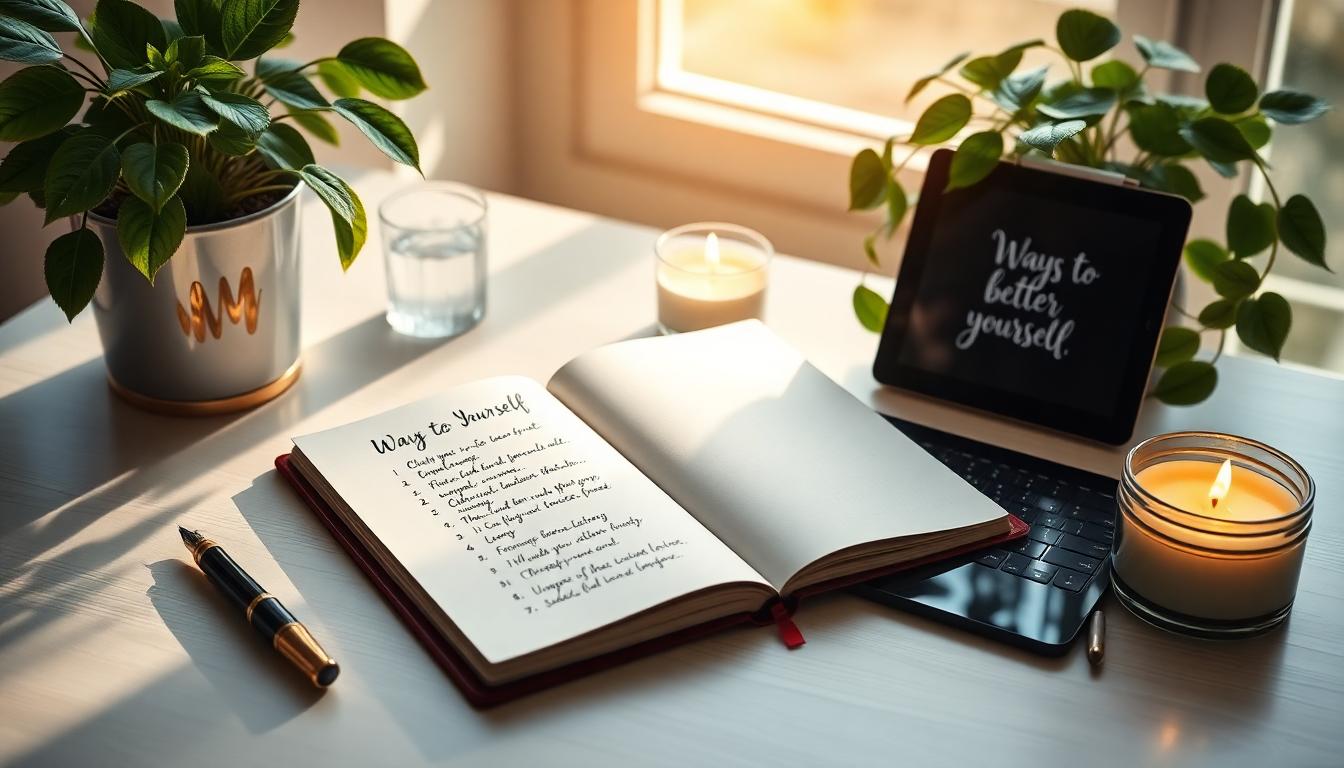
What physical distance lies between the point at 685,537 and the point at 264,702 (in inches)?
10.2

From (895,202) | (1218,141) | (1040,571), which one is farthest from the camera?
(895,202)

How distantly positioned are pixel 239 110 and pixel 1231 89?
0.68m

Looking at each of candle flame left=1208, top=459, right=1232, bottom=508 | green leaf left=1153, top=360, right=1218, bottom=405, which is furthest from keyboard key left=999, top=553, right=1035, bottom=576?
green leaf left=1153, top=360, right=1218, bottom=405

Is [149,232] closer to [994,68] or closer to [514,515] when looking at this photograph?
[514,515]

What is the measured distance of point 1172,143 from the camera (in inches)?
38.8

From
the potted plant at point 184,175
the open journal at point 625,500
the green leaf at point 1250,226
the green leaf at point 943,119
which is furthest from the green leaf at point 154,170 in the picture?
the green leaf at point 1250,226

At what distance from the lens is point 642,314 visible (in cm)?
116

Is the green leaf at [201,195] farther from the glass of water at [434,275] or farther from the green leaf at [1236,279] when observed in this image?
the green leaf at [1236,279]

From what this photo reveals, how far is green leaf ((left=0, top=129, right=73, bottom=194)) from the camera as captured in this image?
2.74 feet

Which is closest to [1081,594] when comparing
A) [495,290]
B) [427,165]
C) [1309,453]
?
[1309,453]

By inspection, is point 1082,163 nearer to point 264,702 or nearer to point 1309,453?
point 1309,453

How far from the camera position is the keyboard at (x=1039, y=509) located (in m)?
0.86

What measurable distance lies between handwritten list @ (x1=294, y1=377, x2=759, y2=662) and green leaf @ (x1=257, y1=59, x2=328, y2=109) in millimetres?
227

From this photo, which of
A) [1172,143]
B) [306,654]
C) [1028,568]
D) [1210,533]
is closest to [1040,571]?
[1028,568]
